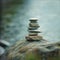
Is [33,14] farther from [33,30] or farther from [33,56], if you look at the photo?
[33,56]

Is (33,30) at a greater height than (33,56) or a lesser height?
greater

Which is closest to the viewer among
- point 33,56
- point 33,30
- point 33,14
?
point 33,56

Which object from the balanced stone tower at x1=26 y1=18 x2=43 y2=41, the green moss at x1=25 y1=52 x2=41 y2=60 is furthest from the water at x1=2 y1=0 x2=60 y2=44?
the green moss at x1=25 y1=52 x2=41 y2=60

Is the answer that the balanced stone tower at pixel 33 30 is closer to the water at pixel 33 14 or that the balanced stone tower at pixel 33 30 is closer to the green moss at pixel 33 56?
the green moss at pixel 33 56

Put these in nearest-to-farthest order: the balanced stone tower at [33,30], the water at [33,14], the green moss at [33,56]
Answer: the green moss at [33,56] < the balanced stone tower at [33,30] < the water at [33,14]

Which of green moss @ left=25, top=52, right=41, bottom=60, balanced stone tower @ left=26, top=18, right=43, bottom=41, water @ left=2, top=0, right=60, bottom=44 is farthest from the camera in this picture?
water @ left=2, top=0, right=60, bottom=44

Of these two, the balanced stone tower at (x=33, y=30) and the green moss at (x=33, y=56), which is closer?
the green moss at (x=33, y=56)

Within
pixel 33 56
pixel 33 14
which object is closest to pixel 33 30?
pixel 33 56

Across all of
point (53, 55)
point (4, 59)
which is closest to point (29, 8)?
point (4, 59)

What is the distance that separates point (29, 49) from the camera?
2014 millimetres

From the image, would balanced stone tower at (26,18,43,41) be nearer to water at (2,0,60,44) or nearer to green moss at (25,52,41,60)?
green moss at (25,52,41,60)

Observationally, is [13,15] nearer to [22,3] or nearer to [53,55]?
[22,3]

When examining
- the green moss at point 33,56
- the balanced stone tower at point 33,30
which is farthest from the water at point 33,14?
the green moss at point 33,56

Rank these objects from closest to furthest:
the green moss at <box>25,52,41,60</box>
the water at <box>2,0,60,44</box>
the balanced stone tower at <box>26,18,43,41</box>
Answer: the green moss at <box>25,52,41,60</box> < the balanced stone tower at <box>26,18,43,41</box> < the water at <box>2,0,60,44</box>
